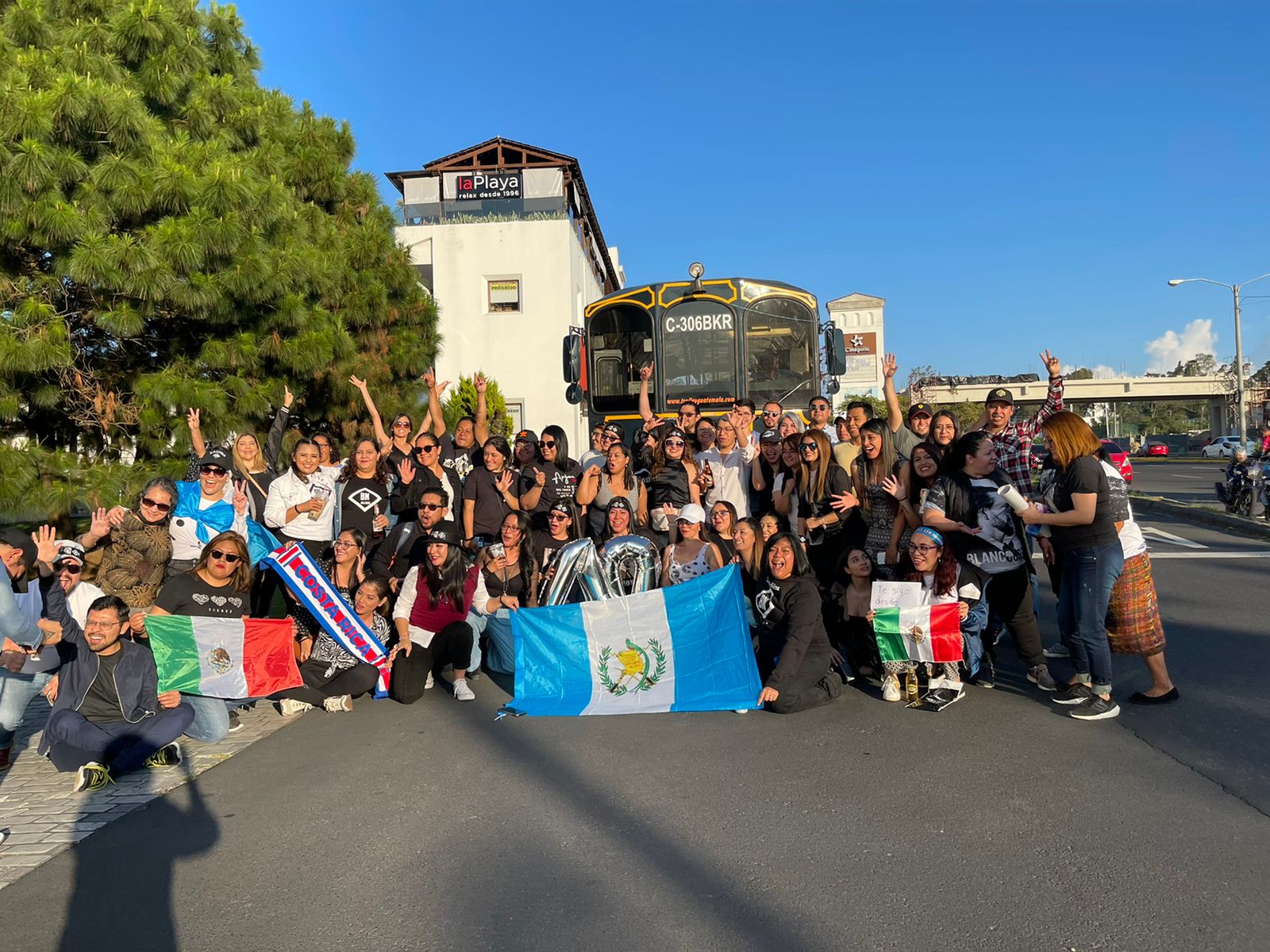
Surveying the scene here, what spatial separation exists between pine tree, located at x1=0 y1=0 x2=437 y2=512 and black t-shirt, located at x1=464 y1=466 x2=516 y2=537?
2461mm

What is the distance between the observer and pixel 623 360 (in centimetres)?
1275

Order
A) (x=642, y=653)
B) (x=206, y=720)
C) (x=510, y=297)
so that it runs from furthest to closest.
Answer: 1. (x=510, y=297)
2. (x=642, y=653)
3. (x=206, y=720)

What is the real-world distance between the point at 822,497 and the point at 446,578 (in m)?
2.99

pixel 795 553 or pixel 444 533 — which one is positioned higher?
pixel 444 533

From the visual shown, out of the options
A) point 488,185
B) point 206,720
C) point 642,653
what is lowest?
point 206,720

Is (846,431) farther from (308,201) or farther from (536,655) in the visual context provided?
(308,201)

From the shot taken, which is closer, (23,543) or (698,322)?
(23,543)

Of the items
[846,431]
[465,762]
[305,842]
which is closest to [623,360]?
[846,431]

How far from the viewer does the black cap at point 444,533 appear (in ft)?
24.7

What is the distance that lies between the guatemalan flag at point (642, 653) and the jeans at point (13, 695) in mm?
2844

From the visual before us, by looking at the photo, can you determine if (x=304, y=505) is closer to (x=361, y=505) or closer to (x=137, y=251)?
(x=361, y=505)

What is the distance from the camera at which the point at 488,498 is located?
870cm

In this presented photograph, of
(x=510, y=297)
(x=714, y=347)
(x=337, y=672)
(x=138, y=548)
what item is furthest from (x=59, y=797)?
(x=510, y=297)

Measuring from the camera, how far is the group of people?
18.6 ft
